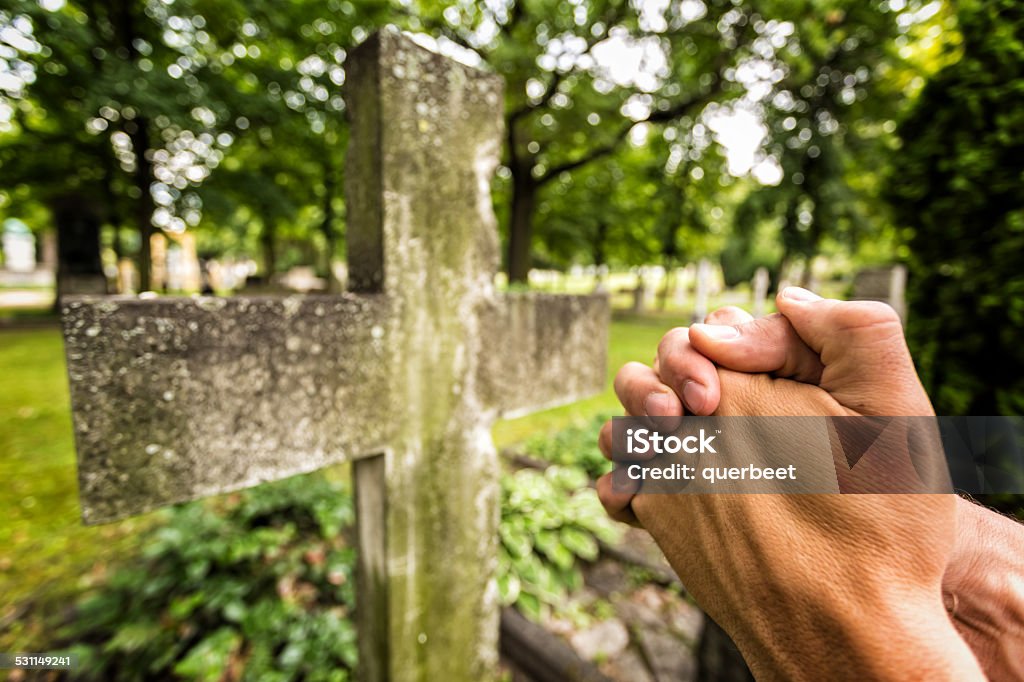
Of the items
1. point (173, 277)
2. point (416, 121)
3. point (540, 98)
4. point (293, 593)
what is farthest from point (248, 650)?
point (173, 277)

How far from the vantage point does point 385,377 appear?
57.6 inches

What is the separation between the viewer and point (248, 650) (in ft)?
6.84

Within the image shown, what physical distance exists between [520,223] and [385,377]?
11030mm

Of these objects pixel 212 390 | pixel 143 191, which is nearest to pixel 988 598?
pixel 212 390

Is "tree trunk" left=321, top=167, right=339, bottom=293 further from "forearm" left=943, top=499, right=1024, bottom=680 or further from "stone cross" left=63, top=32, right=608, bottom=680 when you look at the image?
"forearm" left=943, top=499, right=1024, bottom=680

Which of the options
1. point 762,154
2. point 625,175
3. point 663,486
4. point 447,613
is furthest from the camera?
point 625,175

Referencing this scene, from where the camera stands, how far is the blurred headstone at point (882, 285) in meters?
5.34

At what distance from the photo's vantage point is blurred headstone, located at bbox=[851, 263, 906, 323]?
5.34 m

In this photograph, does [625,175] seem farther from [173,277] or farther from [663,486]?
[173,277]

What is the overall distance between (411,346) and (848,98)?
15474 mm

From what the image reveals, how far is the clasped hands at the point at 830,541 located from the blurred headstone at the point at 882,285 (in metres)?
5.87

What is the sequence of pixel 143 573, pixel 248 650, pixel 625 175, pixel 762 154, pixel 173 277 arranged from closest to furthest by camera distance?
pixel 248 650 → pixel 143 573 → pixel 762 154 → pixel 625 175 → pixel 173 277

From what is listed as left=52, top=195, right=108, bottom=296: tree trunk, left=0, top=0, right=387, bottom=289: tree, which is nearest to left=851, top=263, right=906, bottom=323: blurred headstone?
left=0, top=0, right=387, bottom=289: tree
